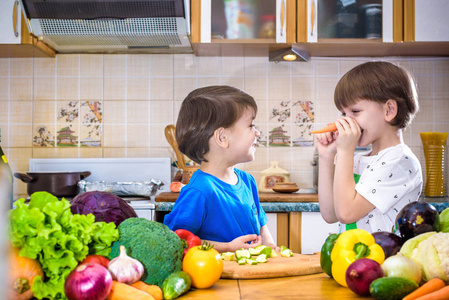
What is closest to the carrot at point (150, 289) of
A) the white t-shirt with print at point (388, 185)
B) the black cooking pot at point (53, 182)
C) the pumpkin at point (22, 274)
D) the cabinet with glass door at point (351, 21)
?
the pumpkin at point (22, 274)

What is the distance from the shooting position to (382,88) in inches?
→ 52.8

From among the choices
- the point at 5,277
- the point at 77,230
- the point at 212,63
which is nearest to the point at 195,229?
the point at 77,230

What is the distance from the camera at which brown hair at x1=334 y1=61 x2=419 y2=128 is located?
134 centimetres

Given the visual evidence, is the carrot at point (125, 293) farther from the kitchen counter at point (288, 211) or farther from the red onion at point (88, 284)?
the kitchen counter at point (288, 211)

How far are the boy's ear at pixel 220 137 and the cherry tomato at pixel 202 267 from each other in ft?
2.24

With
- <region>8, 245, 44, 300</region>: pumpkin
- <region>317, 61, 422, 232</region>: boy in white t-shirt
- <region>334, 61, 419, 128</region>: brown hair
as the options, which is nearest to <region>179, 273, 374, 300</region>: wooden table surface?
<region>8, 245, 44, 300</region>: pumpkin

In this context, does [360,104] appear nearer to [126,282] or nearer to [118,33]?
[126,282]

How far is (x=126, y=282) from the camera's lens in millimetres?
766

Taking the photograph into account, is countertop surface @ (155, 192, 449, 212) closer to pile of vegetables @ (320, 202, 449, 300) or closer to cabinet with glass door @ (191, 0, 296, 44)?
cabinet with glass door @ (191, 0, 296, 44)

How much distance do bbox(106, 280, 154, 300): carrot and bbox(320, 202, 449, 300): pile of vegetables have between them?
36cm

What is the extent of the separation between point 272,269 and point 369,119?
60 centimetres

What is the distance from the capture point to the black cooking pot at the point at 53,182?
2.54 metres

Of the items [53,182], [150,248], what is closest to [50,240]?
[150,248]

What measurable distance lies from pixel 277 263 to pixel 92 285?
0.47 m
